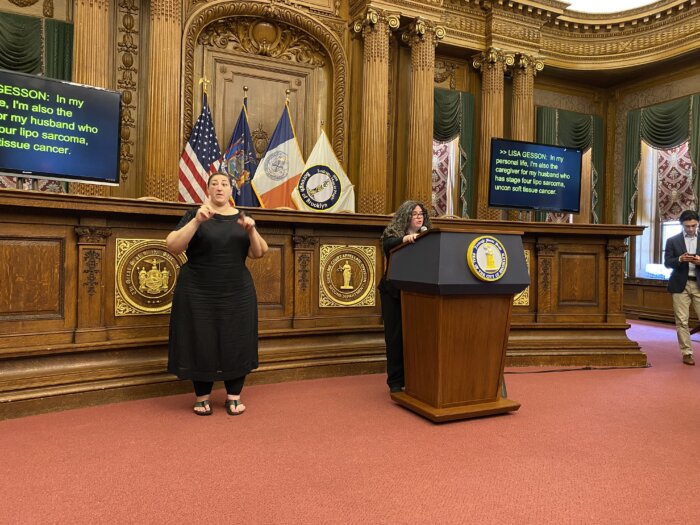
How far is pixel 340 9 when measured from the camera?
774cm

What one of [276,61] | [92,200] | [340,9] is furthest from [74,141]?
[340,9]

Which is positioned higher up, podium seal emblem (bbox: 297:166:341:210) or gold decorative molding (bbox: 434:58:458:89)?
gold decorative molding (bbox: 434:58:458:89)

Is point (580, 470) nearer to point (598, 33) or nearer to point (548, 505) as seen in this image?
point (548, 505)

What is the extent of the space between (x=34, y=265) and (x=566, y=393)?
11.6 feet

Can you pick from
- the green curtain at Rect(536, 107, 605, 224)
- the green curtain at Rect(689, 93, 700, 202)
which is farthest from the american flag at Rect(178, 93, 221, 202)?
the green curtain at Rect(689, 93, 700, 202)

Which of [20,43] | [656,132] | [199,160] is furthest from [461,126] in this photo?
[20,43]

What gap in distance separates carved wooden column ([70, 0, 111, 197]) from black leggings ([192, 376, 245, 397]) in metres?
3.70

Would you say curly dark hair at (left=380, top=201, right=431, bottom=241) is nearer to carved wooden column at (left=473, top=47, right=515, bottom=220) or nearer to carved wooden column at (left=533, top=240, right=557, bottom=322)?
carved wooden column at (left=533, top=240, right=557, bottom=322)

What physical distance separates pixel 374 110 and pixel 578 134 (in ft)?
16.1

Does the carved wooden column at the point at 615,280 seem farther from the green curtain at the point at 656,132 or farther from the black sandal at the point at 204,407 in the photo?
the green curtain at the point at 656,132

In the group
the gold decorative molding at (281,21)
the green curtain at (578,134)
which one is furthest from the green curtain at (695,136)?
the gold decorative molding at (281,21)

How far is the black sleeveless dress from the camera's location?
9.95 ft

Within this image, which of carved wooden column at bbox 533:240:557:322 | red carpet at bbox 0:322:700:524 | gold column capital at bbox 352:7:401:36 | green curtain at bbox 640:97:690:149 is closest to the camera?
red carpet at bbox 0:322:700:524

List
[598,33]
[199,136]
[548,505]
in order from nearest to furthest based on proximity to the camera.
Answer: [548,505] < [199,136] < [598,33]
